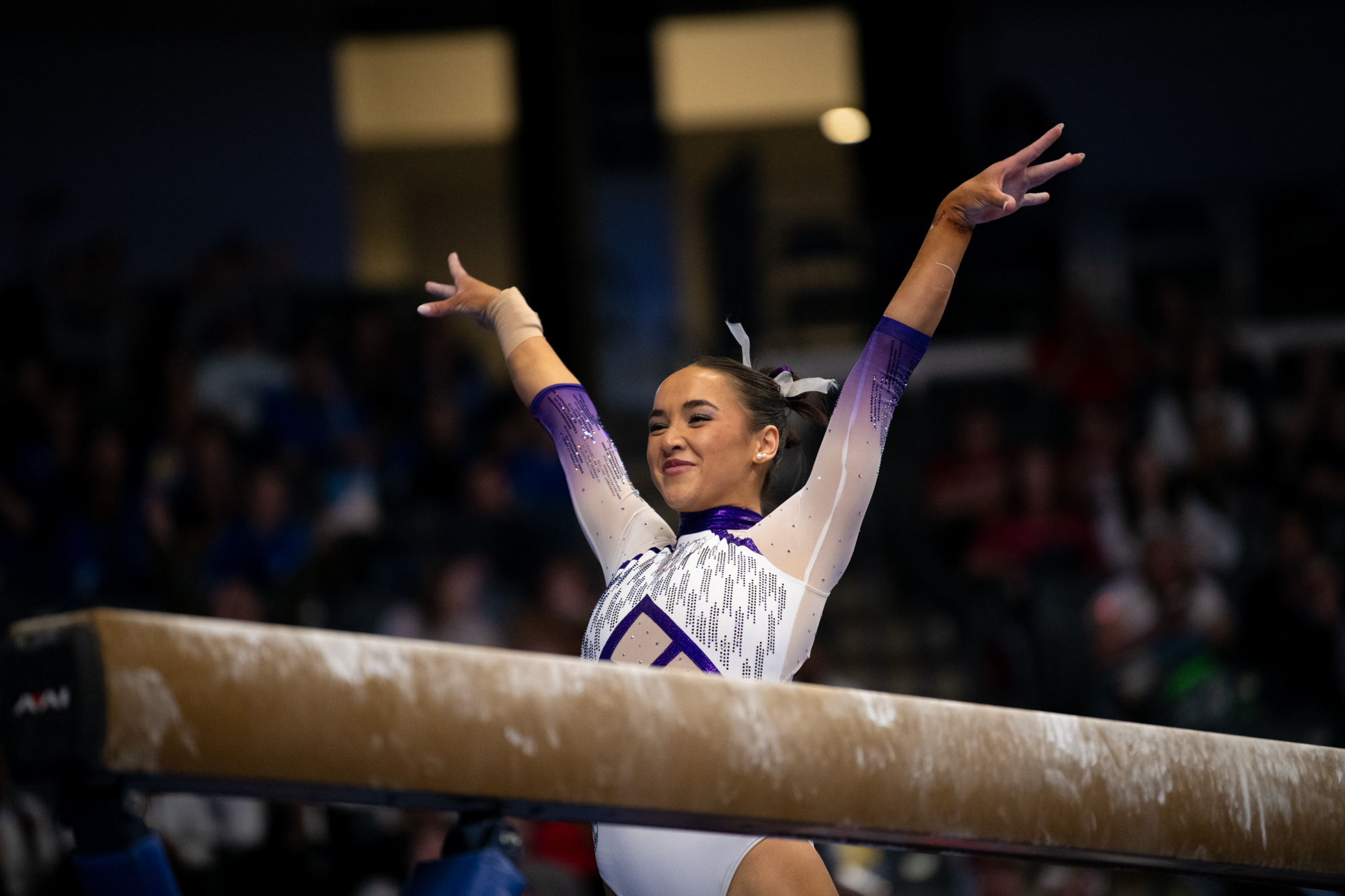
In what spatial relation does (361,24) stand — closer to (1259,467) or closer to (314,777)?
(1259,467)

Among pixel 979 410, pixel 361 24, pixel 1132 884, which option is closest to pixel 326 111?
pixel 361 24

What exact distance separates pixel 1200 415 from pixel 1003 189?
545cm

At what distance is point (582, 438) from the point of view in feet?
8.47

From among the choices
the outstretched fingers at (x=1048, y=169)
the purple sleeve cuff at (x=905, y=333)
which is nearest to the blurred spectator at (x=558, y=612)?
the purple sleeve cuff at (x=905, y=333)

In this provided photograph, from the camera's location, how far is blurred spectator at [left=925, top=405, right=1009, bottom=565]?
21.9 ft

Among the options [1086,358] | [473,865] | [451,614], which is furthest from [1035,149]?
[1086,358]

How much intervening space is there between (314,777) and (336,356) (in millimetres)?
Result: 7001

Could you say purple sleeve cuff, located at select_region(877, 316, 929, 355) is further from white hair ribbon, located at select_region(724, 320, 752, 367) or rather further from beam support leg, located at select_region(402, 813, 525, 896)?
beam support leg, located at select_region(402, 813, 525, 896)

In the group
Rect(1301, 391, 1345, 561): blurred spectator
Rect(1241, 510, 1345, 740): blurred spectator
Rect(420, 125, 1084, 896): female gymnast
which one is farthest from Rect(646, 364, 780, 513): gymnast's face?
Rect(1301, 391, 1345, 561): blurred spectator

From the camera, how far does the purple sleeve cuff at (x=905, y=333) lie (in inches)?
88.2

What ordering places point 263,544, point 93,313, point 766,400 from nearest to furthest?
point 766,400
point 263,544
point 93,313

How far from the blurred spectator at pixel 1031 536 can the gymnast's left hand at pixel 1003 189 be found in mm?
4160

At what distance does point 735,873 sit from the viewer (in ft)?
7.02

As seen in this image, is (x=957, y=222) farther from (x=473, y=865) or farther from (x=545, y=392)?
(x=473, y=865)
